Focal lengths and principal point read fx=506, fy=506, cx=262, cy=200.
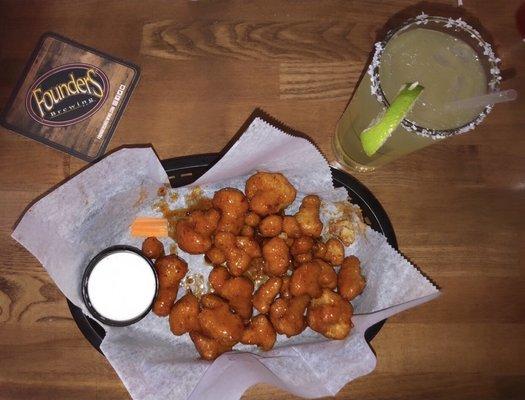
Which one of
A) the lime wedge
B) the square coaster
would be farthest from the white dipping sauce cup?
the lime wedge

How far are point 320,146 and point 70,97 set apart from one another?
824 mm

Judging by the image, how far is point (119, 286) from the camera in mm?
1476

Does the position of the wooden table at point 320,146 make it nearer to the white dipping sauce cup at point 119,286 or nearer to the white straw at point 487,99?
the white dipping sauce cup at point 119,286

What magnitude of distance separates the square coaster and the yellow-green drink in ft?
2.61

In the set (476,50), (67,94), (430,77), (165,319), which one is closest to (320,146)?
(430,77)

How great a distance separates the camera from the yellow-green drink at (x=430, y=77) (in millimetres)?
1302

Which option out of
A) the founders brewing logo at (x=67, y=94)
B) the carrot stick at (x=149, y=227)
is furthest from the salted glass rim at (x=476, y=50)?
the founders brewing logo at (x=67, y=94)

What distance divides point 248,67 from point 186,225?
562 millimetres

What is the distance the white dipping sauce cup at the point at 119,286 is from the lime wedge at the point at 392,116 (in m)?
0.73

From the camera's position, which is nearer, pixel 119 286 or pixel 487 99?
pixel 487 99

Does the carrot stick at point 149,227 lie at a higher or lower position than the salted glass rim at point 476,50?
lower

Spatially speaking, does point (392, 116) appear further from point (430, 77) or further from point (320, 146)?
point (320, 146)

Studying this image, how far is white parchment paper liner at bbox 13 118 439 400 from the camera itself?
53.2 inches

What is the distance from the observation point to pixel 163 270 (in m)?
1.50
